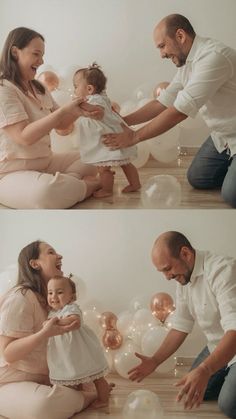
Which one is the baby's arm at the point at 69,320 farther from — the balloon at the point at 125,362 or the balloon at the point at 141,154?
the balloon at the point at 141,154

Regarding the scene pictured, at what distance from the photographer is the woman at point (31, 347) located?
1.77 metres

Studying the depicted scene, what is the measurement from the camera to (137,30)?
1975 mm

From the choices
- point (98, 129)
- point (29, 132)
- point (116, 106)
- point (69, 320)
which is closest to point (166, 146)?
point (116, 106)

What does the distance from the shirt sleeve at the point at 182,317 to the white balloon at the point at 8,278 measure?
44 centimetres

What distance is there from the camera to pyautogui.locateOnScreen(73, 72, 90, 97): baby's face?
172 cm

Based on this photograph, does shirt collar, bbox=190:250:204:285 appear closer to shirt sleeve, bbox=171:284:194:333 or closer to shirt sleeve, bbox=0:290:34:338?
shirt sleeve, bbox=171:284:194:333

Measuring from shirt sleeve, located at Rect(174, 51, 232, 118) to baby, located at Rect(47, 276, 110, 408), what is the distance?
52 centimetres

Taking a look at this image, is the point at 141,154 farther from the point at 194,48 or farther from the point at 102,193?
the point at 194,48

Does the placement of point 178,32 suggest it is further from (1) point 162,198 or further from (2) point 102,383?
(2) point 102,383

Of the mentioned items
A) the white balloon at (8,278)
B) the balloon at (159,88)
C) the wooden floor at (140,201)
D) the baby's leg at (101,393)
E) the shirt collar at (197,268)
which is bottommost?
the baby's leg at (101,393)

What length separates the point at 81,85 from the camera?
5.66 ft

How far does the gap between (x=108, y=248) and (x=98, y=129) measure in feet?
1.73

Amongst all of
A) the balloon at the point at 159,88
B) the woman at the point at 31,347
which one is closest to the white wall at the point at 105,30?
the balloon at the point at 159,88

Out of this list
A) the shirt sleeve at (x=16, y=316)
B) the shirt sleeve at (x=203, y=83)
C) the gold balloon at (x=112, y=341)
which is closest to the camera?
the shirt sleeve at (x=203, y=83)
